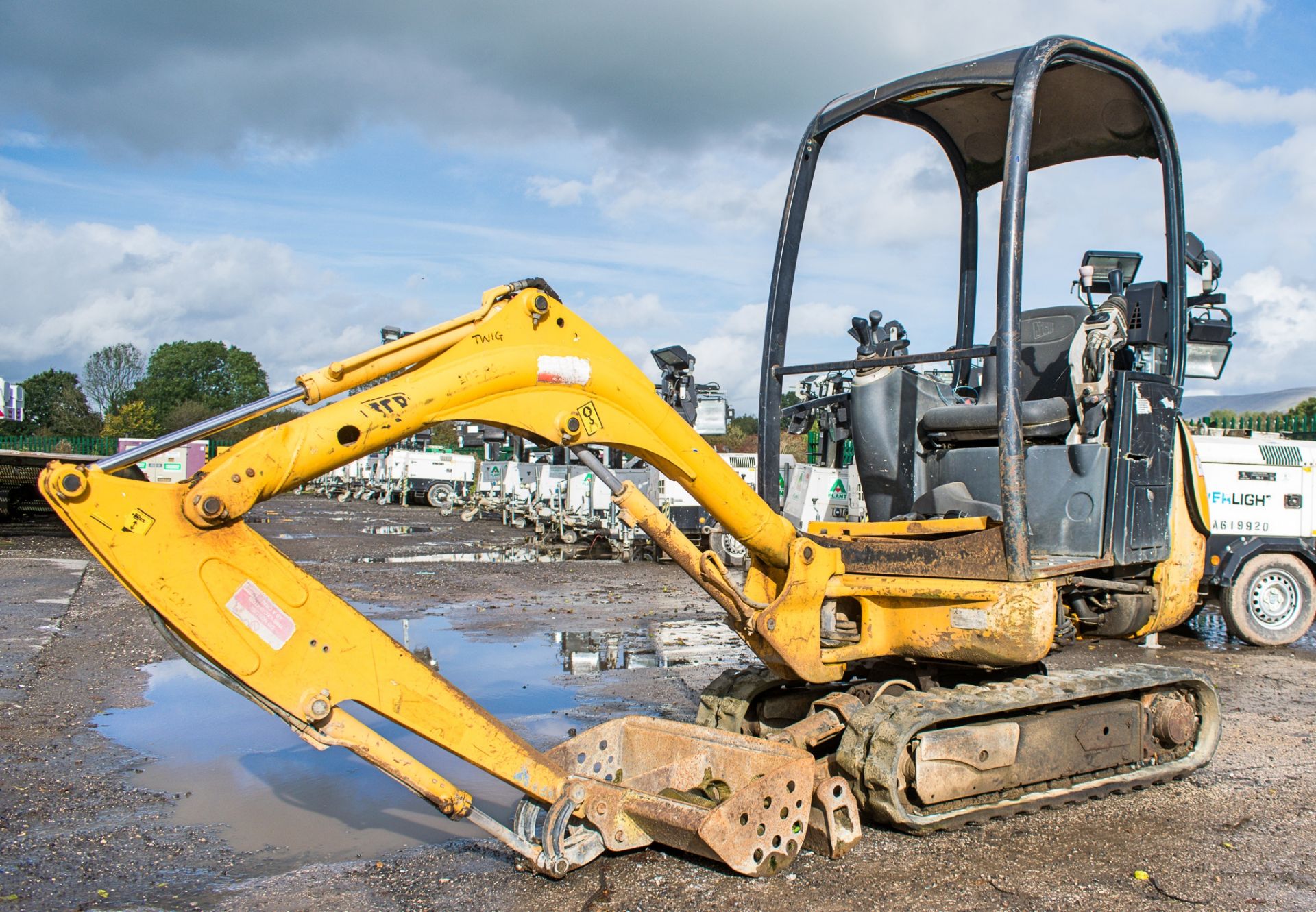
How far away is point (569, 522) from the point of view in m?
21.8

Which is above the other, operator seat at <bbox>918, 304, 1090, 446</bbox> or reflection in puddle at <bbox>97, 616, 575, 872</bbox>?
operator seat at <bbox>918, 304, 1090, 446</bbox>

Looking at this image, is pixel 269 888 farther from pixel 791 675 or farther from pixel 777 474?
pixel 777 474

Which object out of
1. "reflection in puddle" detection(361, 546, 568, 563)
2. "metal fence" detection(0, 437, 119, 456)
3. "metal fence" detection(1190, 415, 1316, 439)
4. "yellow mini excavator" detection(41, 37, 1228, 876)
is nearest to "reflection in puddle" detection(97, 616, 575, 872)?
"yellow mini excavator" detection(41, 37, 1228, 876)

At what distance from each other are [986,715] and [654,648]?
510 centimetres

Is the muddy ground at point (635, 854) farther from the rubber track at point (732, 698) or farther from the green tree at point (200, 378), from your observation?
the green tree at point (200, 378)

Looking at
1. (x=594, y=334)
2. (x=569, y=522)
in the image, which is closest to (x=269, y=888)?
(x=594, y=334)

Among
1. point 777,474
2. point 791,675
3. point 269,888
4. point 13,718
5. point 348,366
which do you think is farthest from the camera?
point 13,718

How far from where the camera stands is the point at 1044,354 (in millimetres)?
6172

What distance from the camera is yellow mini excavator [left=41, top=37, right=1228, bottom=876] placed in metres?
3.67

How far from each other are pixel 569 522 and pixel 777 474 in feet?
53.0

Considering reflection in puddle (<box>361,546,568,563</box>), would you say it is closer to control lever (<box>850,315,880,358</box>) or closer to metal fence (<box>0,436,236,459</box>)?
control lever (<box>850,315,880,358</box>)

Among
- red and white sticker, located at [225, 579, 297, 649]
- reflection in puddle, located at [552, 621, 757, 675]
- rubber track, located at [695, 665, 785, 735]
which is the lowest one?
reflection in puddle, located at [552, 621, 757, 675]

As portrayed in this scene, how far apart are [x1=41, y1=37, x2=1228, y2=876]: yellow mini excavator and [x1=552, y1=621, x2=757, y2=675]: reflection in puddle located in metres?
3.27

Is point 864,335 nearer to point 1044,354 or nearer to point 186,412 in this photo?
point 1044,354
